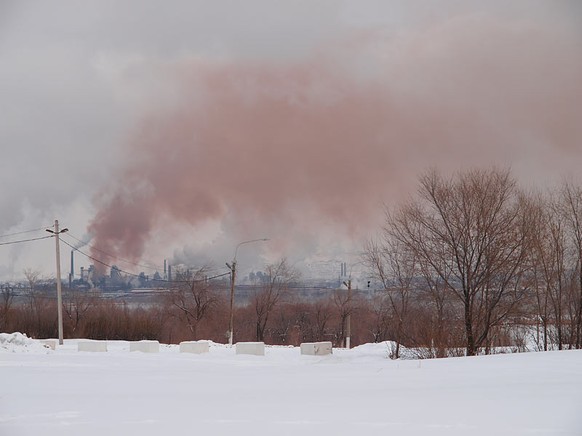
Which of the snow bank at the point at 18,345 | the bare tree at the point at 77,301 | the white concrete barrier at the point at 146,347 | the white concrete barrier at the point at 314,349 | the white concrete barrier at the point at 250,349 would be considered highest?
the bare tree at the point at 77,301

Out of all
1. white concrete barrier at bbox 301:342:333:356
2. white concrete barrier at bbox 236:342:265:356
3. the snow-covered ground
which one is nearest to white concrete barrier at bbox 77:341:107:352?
white concrete barrier at bbox 236:342:265:356

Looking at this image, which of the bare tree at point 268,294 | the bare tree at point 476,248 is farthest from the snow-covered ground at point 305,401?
the bare tree at point 268,294

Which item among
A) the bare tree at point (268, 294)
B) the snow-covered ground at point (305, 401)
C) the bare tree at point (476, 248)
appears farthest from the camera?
the bare tree at point (268, 294)

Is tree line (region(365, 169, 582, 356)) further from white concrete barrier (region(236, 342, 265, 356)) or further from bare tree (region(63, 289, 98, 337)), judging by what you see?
bare tree (region(63, 289, 98, 337))

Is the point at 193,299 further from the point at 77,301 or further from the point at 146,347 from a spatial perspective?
the point at 146,347

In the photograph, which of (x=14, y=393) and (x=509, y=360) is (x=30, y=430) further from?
(x=509, y=360)

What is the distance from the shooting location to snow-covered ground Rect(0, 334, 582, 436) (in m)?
7.29

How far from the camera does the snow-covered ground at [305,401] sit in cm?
729

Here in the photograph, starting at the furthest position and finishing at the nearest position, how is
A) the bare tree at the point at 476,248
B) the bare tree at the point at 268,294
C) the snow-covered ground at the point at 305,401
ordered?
the bare tree at the point at 268,294
the bare tree at the point at 476,248
the snow-covered ground at the point at 305,401

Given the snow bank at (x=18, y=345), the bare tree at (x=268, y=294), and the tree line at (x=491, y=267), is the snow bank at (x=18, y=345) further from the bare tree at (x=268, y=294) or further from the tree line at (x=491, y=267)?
the bare tree at (x=268, y=294)

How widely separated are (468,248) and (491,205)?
159 centimetres

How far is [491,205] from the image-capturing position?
22.3 metres

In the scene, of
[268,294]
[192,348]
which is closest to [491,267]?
[192,348]

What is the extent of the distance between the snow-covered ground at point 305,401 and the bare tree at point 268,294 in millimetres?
42430
